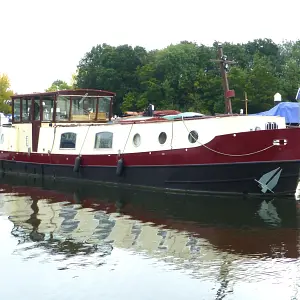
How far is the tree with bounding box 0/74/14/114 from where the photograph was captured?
66.0 metres

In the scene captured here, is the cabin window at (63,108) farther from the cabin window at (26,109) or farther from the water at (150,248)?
the water at (150,248)

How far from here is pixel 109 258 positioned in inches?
348

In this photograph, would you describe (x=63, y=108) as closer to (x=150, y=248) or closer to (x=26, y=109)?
(x=26, y=109)

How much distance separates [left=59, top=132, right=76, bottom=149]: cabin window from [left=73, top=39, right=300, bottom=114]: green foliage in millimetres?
29662

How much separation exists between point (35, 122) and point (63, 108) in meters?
1.40

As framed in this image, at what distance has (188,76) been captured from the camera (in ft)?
180

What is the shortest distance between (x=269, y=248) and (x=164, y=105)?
45823 mm

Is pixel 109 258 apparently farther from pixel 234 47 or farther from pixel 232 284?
pixel 234 47

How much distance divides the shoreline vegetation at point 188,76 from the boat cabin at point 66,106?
26.6 m

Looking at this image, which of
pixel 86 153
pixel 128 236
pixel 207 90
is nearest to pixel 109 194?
pixel 86 153

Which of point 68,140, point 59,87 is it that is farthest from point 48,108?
point 59,87

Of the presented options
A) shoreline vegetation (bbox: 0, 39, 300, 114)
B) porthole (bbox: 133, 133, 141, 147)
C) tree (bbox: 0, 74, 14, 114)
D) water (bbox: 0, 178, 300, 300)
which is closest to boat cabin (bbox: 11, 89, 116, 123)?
porthole (bbox: 133, 133, 141, 147)

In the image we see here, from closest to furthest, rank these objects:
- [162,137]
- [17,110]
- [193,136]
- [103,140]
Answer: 1. [193,136]
2. [162,137]
3. [103,140]
4. [17,110]

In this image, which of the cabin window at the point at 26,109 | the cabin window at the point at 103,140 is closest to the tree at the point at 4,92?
the cabin window at the point at 26,109
